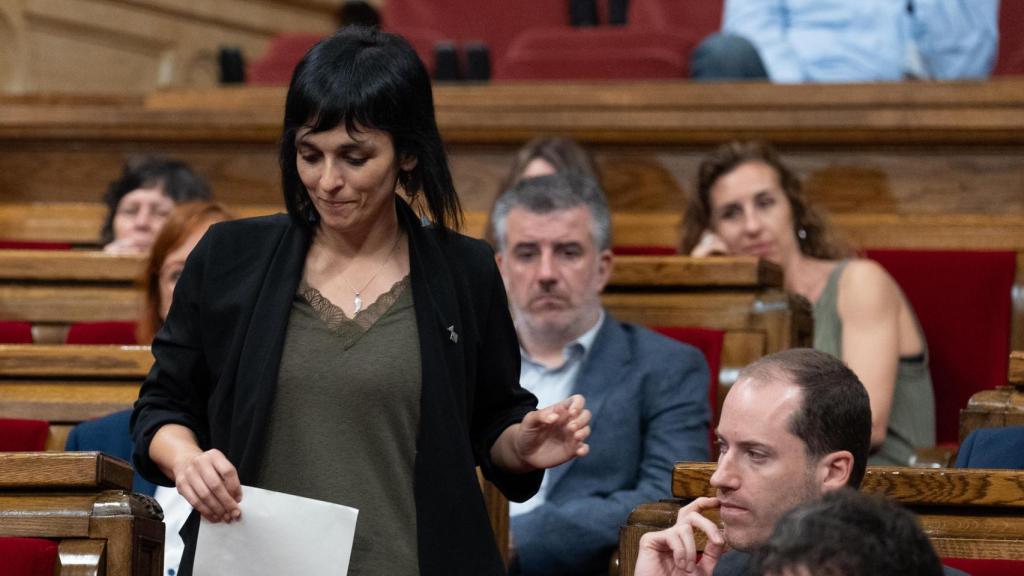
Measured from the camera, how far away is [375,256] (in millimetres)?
780

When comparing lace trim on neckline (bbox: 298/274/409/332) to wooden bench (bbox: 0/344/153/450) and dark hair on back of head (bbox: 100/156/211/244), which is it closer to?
wooden bench (bbox: 0/344/153/450)

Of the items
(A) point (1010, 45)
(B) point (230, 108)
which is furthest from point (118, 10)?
(A) point (1010, 45)

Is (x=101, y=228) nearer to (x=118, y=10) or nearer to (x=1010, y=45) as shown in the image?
(x=118, y=10)

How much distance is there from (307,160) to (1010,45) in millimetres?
1733

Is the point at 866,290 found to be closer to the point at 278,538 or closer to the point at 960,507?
the point at 960,507

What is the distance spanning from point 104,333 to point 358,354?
796 millimetres

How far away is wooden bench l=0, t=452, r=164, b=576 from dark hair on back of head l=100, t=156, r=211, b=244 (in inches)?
38.1

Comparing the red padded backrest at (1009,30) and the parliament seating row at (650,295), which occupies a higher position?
the red padded backrest at (1009,30)

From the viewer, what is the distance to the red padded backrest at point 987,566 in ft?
2.47

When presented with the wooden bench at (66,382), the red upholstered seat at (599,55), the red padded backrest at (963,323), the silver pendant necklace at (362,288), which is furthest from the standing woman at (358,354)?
the red upholstered seat at (599,55)

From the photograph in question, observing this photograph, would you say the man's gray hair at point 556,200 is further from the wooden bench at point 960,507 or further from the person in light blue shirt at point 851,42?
the person in light blue shirt at point 851,42

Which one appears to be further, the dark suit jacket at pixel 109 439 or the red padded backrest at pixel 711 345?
the red padded backrest at pixel 711 345

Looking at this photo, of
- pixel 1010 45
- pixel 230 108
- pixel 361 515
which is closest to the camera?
pixel 361 515

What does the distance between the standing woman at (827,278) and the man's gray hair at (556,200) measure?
0.68 feet
